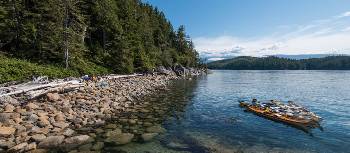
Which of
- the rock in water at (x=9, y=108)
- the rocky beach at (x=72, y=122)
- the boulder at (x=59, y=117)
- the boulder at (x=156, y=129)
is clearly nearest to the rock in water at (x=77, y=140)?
the rocky beach at (x=72, y=122)

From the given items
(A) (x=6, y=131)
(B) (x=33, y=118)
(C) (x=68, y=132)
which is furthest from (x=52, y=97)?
(A) (x=6, y=131)

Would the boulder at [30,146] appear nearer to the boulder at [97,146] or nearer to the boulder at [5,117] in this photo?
the boulder at [97,146]

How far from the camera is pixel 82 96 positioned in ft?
89.2

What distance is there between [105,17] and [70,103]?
3387cm

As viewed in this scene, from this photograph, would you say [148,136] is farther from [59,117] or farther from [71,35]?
[71,35]

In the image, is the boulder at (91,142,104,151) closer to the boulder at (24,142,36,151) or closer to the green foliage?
the boulder at (24,142,36,151)

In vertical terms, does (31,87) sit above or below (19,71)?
below

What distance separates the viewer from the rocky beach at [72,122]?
16.4 meters

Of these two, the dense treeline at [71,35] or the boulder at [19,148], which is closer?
the boulder at [19,148]

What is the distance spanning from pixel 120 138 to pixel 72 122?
468 cm

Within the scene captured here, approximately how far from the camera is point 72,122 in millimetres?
20781

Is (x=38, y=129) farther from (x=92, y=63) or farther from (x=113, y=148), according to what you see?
(x=92, y=63)

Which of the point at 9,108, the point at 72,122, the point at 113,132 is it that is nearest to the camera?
the point at 113,132

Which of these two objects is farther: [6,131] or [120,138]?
[120,138]
